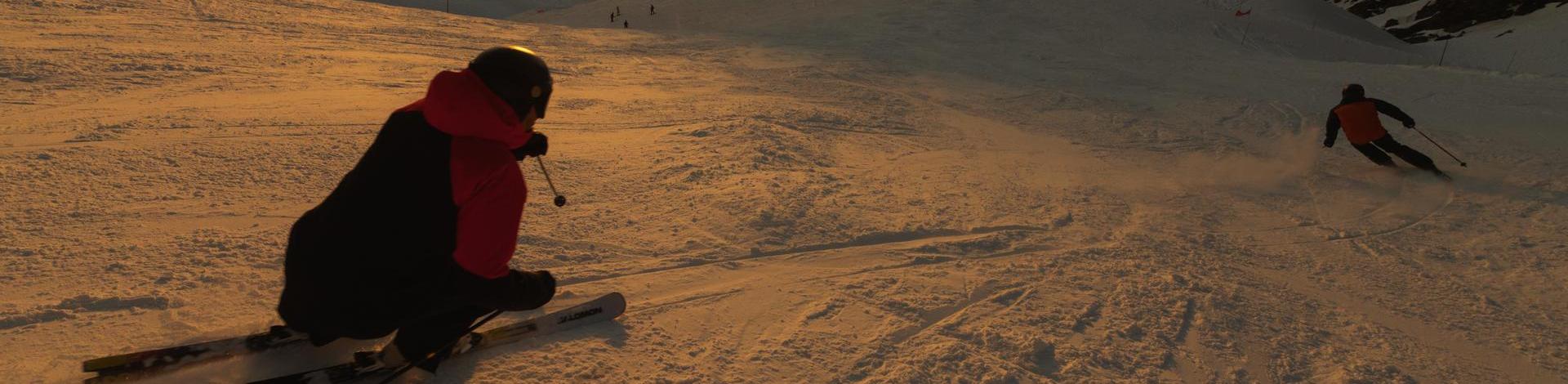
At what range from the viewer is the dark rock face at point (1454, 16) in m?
25.3

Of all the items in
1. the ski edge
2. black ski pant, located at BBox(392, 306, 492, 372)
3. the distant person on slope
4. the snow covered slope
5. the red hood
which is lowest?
the ski edge

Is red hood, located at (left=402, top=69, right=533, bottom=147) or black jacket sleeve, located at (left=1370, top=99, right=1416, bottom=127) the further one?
black jacket sleeve, located at (left=1370, top=99, right=1416, bottom=127)

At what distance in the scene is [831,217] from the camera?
523 cm

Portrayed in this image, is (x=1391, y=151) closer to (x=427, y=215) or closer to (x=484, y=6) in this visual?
(x=427, y=215)

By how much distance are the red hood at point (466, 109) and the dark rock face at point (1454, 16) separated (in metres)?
30.2

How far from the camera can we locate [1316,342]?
387 cm

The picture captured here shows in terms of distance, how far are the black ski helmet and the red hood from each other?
3 cm

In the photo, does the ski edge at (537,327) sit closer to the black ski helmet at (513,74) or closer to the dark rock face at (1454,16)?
the black ski helmet at (513,74)

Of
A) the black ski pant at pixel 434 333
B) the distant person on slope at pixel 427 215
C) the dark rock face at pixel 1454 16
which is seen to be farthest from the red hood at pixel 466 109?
A: the dark rock face at pixel 1454 16

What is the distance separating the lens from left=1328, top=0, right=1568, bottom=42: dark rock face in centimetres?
2533

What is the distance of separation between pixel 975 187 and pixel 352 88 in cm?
581

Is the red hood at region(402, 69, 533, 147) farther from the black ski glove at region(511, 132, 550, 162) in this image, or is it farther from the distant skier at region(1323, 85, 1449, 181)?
the distant skier at region(1323, 85, 1449, 181)

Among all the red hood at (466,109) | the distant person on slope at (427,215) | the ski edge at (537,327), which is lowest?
the ski edge at (537,327)

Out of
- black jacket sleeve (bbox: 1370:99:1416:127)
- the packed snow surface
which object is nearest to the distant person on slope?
the packed snow surface
